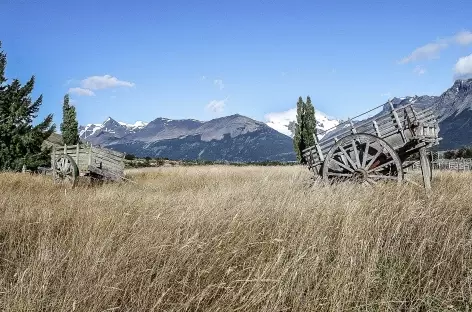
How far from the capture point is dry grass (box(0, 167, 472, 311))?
2.52 metres

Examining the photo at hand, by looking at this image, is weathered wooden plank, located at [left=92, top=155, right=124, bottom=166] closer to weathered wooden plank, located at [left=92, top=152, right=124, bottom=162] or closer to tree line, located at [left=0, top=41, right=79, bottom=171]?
weathered wooden plank, located at [left=92, top=152, right=124, bottom=162]

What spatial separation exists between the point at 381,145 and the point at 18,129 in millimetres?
19990

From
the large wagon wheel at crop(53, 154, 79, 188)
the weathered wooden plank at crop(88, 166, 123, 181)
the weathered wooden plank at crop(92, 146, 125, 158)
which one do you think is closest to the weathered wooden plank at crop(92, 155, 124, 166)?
the weathered wooden plank at crop(92, 146, 125, 158)

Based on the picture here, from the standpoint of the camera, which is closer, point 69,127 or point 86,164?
point 86,164

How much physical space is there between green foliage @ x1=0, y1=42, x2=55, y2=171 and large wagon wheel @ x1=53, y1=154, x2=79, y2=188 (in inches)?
319

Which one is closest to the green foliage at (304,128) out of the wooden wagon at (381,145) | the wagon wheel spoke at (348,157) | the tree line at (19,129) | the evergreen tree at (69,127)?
the evergreen tree at (69,127)

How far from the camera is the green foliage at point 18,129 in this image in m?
20.8

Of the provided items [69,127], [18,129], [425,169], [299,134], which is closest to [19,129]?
[18,129]

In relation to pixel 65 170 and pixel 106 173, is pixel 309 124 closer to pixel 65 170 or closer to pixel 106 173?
pixel 106 173

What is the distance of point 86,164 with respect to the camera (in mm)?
14445

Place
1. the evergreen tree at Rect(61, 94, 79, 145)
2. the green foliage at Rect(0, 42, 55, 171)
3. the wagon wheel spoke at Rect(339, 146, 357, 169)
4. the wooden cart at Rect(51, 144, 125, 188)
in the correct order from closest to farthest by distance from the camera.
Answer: the wagon wheel spoke at Rect(339, 146, 357, 169), the wooden cart at Rect(51, 144, 125, 188), the green foliage at Rect(0, 42, 55, 171), the evergreen tree at Rect(61, 94, 79, 145)

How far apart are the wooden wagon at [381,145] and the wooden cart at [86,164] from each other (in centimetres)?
872

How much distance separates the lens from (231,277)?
2723 mm

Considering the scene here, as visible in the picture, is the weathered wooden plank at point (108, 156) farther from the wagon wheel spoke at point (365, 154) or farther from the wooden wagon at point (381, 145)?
the wagon wheel spoke at point (365, 154)
